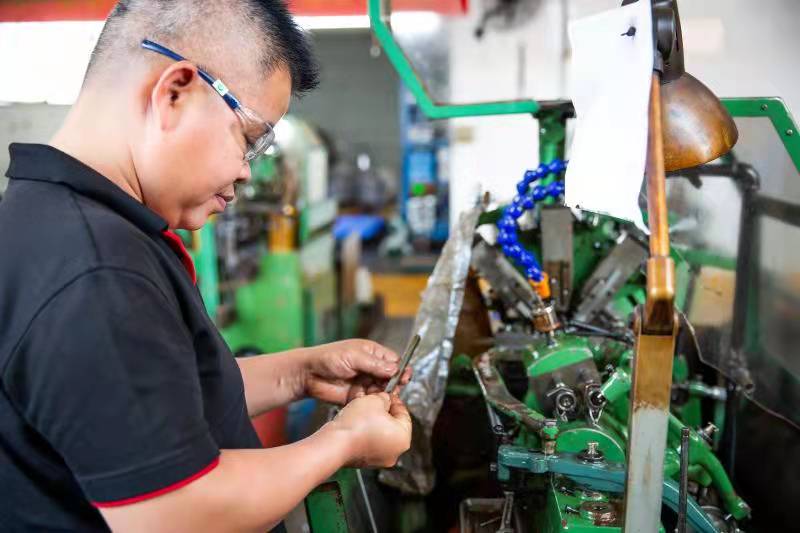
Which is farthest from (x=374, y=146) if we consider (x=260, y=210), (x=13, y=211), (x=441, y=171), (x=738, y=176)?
(x=13, y=211)

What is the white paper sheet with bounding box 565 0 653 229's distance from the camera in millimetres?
745

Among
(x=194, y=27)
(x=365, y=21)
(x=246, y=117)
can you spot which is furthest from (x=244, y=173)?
(x=365, y=21)

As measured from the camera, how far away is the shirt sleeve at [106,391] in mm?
648

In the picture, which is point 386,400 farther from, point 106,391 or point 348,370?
point 106,391

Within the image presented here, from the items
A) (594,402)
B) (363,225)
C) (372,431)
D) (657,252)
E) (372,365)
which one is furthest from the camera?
(363,225)

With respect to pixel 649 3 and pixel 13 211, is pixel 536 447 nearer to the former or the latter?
pixel 649 3

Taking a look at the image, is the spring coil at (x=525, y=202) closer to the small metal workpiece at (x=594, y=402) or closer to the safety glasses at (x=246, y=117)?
the small metal workpiece at (x=594, y=402)

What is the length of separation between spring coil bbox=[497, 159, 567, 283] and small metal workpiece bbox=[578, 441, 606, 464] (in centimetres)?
46

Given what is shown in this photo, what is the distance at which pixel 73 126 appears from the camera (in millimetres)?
844

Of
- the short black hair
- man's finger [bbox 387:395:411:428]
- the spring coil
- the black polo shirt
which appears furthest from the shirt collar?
the spring coil

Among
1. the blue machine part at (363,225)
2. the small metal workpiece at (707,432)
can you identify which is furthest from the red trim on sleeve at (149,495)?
the blue machine part at (363,225)

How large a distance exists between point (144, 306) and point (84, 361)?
0.08m

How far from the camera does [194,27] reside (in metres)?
0.84

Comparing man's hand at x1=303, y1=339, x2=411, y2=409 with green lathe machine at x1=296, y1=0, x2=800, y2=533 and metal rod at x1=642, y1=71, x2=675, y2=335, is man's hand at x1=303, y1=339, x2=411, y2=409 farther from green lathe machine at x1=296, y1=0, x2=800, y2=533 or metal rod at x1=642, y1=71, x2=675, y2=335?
metal rod at x1=642, y1=71, x2=675, y2=335
